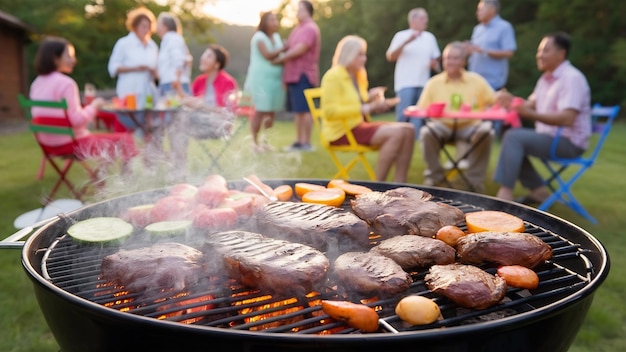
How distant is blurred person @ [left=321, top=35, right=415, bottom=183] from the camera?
580cm

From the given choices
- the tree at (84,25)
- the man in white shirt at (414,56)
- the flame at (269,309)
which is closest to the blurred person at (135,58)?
the man in white shirt at (414,56)

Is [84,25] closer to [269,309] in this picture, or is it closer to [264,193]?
[264,193]

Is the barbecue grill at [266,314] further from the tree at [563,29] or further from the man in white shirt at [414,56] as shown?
the tree at [563,29]

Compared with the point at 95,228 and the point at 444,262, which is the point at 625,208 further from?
the point at 95,228

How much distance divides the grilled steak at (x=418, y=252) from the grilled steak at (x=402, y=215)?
0.21 metres

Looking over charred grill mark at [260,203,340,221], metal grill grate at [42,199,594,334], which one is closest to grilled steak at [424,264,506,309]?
metal grill grate at [42,199,594,334]

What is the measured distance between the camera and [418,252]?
1.91 metres

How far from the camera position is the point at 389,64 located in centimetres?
2544

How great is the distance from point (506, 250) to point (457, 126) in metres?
5.03

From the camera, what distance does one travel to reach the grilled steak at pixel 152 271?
1.75m

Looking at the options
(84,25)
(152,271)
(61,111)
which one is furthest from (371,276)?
(84,25)

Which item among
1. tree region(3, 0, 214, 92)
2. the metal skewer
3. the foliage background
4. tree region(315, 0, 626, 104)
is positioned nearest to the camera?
the metal skewer

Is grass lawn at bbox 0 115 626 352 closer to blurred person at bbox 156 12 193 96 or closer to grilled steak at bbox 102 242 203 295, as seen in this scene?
grilled steak at bbox 102 242 203 295

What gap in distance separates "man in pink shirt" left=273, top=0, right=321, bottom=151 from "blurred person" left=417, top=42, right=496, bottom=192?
2.92m
